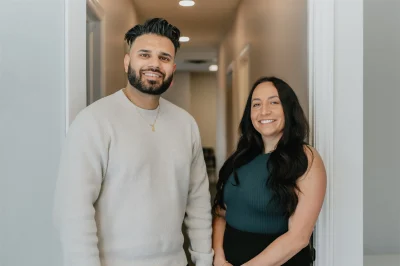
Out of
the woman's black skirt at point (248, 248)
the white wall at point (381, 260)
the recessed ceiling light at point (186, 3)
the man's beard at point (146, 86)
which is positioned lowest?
the white wall at point (381, 260)

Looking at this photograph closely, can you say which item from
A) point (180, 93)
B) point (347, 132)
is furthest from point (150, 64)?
point (180, 93)

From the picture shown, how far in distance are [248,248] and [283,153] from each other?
337mm

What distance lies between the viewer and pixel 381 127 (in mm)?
1879

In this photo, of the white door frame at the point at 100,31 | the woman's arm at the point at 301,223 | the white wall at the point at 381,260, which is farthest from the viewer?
the white door frame at the point at 100,31

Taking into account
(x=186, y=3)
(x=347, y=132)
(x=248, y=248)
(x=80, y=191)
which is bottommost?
(x=248, y=248)

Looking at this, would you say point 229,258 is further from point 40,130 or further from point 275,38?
point 275,38

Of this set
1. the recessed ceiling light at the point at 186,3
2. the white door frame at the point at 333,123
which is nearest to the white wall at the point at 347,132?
the white door frame at the point at 333,123

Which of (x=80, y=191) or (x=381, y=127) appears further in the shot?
(x=381, y=127)

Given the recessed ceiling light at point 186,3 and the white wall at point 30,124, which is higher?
the recessed ceiling light at point 186,3

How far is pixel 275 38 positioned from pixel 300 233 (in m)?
1.44

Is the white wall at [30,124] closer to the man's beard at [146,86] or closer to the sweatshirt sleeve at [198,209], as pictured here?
the man's beard at [146,86]

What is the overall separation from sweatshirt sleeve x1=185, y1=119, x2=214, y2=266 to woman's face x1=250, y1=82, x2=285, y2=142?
0.76 ft

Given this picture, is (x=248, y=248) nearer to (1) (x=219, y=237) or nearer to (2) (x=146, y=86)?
(1) (x=219, y=237)

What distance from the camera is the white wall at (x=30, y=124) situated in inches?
59.6
